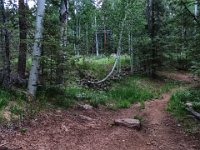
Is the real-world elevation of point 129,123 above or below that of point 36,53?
below

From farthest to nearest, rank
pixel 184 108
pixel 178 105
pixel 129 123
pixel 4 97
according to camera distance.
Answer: pixel 178 105
pixel 184 108
pixel 129 123
pixel 4 97

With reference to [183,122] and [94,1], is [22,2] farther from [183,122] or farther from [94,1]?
[94,1]

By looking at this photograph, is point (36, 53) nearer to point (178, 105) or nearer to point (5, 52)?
point (5, 52)

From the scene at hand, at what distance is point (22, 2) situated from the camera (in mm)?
12070

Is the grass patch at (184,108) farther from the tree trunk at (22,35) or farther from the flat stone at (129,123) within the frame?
the tree trunk at (22,35)

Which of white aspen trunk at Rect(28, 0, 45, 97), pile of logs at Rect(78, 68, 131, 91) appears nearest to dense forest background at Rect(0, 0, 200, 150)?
white aspen trunk at Rect(28, 0, 45, 97)

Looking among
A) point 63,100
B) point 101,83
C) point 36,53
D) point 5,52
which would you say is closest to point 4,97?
point 5,52

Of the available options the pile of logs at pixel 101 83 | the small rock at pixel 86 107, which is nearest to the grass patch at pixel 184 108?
the small rock at pixel 86 107

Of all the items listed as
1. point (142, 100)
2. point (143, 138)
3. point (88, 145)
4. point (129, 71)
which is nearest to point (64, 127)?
point (88, 145)

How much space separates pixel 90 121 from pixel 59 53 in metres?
2.39

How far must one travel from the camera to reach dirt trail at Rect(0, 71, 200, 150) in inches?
303

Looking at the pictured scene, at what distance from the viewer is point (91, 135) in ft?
28.6

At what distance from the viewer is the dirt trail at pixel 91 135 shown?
7.69 m

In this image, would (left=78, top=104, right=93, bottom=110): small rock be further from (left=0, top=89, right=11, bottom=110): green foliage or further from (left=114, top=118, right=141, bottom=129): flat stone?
(left=0, top=89, right=11, bottom=110): green foliage
